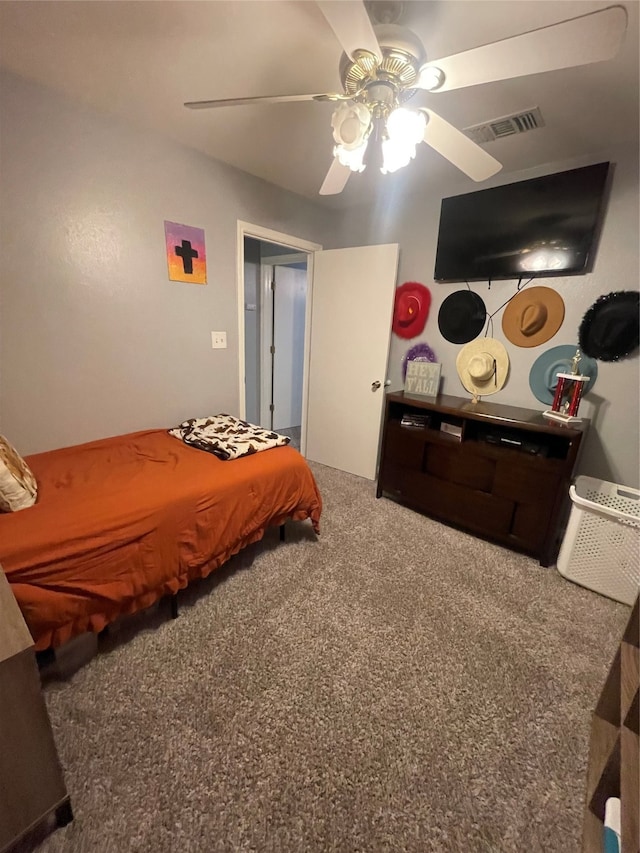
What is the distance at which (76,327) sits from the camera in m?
1.87

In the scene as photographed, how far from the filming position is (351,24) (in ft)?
2.90

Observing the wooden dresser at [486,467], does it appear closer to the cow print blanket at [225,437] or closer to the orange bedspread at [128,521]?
the orange bedspread at [128,521]

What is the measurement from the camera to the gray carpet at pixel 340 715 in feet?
3.15

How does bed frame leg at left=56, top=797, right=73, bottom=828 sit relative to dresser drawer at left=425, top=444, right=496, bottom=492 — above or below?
below

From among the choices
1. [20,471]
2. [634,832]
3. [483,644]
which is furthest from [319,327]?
[634,832]

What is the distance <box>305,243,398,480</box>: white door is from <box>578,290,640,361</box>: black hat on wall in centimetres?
128

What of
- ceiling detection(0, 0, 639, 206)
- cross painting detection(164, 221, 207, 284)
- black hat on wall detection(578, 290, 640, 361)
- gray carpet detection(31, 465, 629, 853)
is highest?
ceiling detection(0, 0, 639, 206)

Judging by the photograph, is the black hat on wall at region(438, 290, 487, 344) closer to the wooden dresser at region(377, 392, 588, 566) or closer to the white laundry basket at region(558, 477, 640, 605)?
the wooden dresser at region(377, 392, 588, 566)

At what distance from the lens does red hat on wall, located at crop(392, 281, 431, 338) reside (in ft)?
8.93

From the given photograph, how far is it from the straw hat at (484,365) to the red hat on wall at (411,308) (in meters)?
0.44

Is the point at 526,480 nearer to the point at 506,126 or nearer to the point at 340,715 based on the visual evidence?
the point at 340,715

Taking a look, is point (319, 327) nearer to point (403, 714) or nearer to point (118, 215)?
point (118, 215)

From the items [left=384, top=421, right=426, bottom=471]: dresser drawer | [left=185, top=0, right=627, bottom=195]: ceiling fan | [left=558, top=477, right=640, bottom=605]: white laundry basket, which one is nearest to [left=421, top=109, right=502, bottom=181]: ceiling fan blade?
[left=185, top=0, right=627, bottom=195]: ceiling fan

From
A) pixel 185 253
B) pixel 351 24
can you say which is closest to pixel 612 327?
pixel 351 24
